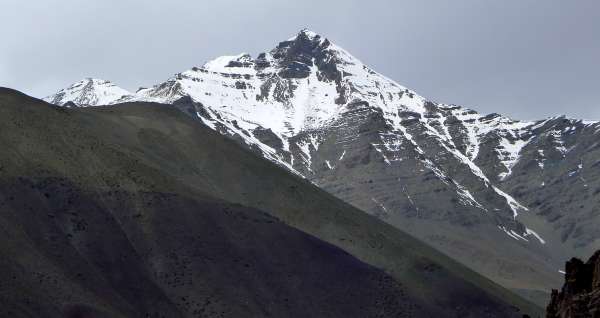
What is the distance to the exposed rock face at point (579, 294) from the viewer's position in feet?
107

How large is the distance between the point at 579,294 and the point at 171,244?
362 ft

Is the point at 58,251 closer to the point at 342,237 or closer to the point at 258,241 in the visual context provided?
the point at 258,241

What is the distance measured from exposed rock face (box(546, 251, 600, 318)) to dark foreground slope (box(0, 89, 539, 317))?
77239 mm

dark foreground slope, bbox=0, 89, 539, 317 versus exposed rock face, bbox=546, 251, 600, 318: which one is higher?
dark foreground slope, bbox=0, 89, 539, 317

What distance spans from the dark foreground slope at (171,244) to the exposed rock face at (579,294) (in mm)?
77239

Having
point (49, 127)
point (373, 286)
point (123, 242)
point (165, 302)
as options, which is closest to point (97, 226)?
point (123, 242)

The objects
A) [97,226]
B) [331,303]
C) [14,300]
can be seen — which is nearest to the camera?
[14,300]

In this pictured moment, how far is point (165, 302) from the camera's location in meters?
130

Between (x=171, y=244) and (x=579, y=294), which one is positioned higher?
(x=171, y=244)

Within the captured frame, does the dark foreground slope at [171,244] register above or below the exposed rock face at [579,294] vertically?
above

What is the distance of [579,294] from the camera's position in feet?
115

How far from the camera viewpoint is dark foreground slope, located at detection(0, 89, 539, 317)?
12475 centimetres

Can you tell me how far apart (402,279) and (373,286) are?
9.59 meters

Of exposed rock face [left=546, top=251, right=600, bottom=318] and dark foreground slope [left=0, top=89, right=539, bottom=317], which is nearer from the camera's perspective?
exposed rock face [left=546, top=251, right=600, bottom=318]
